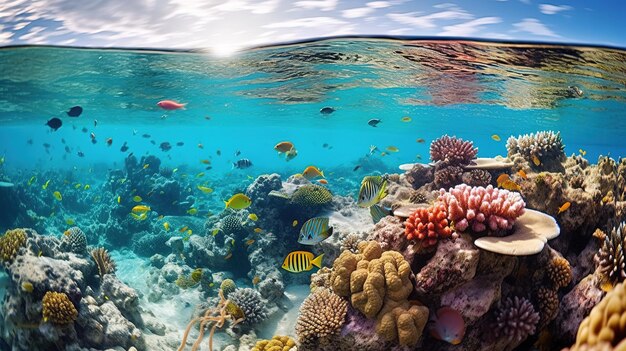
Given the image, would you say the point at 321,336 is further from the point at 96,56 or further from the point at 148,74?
the point at 148,74

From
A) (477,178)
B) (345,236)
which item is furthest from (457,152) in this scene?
(345,236)

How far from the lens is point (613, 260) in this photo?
4.78m

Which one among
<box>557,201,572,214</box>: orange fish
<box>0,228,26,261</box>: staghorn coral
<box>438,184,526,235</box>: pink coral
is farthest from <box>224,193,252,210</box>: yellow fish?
<box>557,201,572,214</box>: orange fish

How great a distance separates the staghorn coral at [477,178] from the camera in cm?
845

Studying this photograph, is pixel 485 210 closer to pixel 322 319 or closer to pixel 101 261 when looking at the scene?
pixel 322 319

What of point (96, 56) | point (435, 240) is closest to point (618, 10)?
point (435, 240)

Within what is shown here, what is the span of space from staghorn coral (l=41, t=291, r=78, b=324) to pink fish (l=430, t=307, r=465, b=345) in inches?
250

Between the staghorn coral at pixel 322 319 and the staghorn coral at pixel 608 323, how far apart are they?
10.9 ft

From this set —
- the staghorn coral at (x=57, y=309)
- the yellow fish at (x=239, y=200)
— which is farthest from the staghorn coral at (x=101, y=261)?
the yellow fish at (x=239, y=200)

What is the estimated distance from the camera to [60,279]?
6703mm

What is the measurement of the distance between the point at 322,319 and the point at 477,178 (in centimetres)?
569

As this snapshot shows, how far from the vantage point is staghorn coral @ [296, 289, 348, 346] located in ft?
15.4

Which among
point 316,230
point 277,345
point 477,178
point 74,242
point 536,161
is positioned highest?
point 536,161

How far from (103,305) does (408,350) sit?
6459 mm
